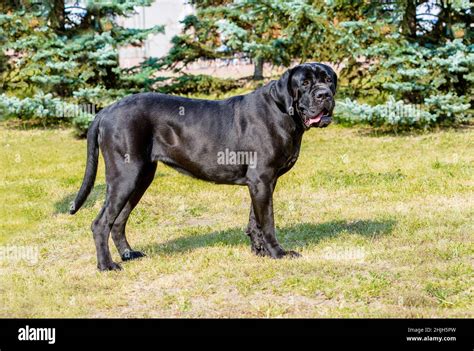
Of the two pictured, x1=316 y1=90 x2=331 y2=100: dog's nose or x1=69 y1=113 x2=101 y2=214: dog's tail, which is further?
x1=69 y1=113 x2=101 y2=214: dog's tail

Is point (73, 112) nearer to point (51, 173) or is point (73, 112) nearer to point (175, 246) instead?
point (51, 173)

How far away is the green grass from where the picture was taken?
215 inches

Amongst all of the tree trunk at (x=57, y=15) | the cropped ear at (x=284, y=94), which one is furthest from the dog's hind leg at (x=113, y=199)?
the tree trunk at (x=57, y=15)

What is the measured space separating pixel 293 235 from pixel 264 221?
4.07 feet

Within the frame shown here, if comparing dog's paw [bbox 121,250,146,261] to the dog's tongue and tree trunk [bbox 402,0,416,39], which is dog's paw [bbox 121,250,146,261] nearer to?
the dog's tongue

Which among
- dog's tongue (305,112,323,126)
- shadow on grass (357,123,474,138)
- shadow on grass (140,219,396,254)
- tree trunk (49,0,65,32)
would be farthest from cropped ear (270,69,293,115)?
tree trunk (49,0,65,32)

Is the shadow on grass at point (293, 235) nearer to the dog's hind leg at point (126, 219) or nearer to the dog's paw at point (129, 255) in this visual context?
the dog's paw at point (129, 255)

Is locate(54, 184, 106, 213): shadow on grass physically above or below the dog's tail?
below

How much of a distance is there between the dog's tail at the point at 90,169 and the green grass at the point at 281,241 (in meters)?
0.66

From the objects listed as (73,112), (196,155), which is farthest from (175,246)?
(73,112)

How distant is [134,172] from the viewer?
629 cm

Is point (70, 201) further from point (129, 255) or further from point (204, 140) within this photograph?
point (204, 140)

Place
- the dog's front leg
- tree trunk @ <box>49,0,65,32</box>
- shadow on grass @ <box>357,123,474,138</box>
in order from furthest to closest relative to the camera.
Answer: tree trunk @ <box>49,0,65,32</box> → shadow on grass @ <box>357,123,474,138</box> → the dog's front leg
